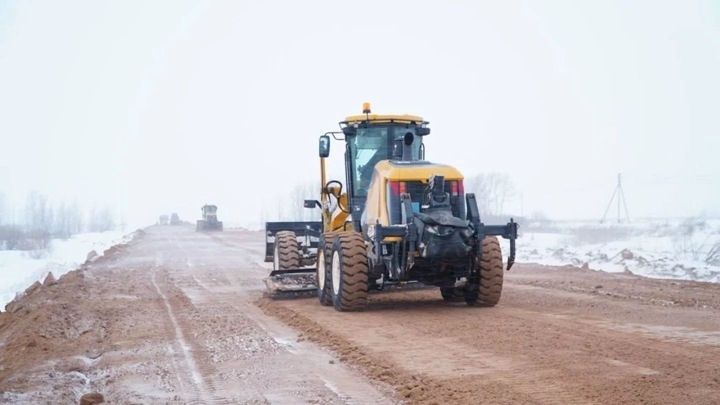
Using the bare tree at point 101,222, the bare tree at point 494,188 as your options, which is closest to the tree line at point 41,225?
the bare tree at point 101,222

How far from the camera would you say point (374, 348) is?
8820 mm

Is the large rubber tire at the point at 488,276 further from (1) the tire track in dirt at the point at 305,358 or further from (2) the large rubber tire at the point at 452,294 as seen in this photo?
(1) the tire track in dirt at the point at 305,358

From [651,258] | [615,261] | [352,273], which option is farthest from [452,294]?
[615,261]

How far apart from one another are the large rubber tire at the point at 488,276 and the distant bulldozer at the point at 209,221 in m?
54.9

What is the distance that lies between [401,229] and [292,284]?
390 centimetres

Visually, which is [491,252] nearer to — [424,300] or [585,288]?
[424,300]

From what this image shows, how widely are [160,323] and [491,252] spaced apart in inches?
219

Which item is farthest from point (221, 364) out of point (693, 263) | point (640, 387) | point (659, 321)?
point (693, 263)

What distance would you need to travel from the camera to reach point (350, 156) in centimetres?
1405

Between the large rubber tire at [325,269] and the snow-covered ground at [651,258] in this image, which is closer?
the large rubber tire at [325,269]

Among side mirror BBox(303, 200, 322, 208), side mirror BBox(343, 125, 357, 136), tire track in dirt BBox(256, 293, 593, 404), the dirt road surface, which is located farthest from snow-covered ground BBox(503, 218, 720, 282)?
tire track in dirt BBox(256, 293, 593, 404)

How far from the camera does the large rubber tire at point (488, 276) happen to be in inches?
474

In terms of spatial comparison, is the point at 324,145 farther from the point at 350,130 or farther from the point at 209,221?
the point at 209,221

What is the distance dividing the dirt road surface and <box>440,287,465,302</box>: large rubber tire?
193mm
